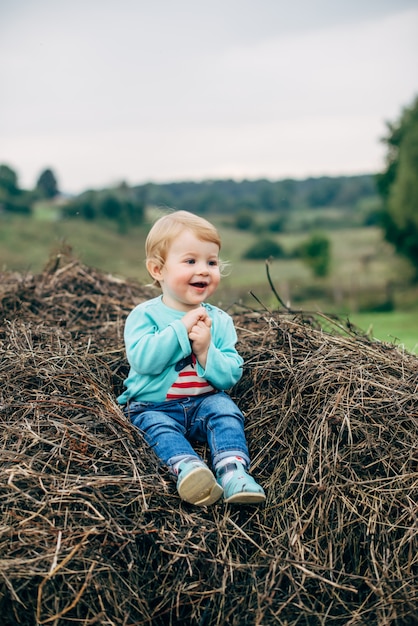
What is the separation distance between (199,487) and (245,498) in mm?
214

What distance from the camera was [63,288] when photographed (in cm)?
538

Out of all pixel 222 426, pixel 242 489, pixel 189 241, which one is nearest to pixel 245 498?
pixel 242 489

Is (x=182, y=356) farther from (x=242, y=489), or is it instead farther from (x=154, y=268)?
(x=242, y=489)

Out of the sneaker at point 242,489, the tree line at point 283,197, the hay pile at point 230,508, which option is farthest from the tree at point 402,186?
the sneaker at point 242,489

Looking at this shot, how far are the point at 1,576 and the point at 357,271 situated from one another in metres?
43.1

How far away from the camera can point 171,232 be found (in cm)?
347

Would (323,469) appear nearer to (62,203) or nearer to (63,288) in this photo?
(63,288)

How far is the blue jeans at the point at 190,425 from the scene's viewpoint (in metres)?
3.18

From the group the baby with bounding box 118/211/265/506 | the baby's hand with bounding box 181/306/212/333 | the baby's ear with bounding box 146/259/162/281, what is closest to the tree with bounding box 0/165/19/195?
the baby's ear with bounding box 146/259/162/281

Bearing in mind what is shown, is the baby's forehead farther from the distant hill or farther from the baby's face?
the distant hill

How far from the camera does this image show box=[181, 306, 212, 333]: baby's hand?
3406 mm

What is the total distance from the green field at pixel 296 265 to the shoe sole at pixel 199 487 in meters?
15.6

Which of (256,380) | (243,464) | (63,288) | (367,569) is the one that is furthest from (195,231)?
(63,288)

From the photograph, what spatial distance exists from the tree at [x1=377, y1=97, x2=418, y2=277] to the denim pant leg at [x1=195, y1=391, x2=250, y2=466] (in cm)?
3292
